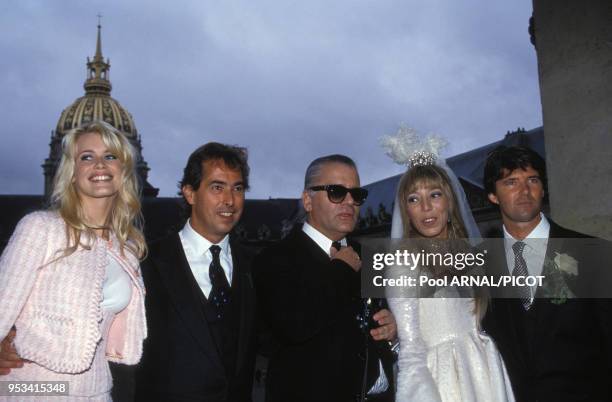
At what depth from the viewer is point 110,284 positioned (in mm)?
2918

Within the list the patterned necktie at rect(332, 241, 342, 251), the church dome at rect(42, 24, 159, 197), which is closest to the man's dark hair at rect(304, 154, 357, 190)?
the patterned necktie at rect(332, 241, 342, 251)

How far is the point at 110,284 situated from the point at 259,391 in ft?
55.5

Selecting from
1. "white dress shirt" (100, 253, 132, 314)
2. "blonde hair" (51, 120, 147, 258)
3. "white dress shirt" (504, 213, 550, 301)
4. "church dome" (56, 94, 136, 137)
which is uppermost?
"church dome" (56, 94, 136, 137)

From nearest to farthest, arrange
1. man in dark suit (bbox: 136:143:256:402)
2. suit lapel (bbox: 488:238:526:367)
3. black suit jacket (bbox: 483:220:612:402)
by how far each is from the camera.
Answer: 1. black suit jacket (bbox: 483:220:612:402)
2. suit lapel (bbox: 488:238:526:367)
3. man in dark suit (bbox: 136:143:256:402)

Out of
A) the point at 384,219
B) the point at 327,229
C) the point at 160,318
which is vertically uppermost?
the point at 384,219

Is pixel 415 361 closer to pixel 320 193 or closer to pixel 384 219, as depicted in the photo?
pixel 320 193

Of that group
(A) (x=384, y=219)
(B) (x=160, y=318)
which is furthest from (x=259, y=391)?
(A) (x=384, y=219)

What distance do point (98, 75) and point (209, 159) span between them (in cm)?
10337

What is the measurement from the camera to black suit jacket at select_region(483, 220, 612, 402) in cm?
→ 279

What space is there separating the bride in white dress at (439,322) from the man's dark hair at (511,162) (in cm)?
21

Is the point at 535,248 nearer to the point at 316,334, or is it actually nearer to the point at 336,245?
the point at 336,245

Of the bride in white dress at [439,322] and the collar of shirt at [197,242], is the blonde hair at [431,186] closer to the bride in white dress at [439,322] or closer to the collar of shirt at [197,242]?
the bride in white dress at [439,322]

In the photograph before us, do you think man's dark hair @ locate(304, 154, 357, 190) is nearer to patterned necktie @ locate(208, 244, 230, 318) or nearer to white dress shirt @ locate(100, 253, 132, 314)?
patterned necktie @ locate(208, 244, 230, 318)

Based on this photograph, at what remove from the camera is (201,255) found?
11.4 ft
